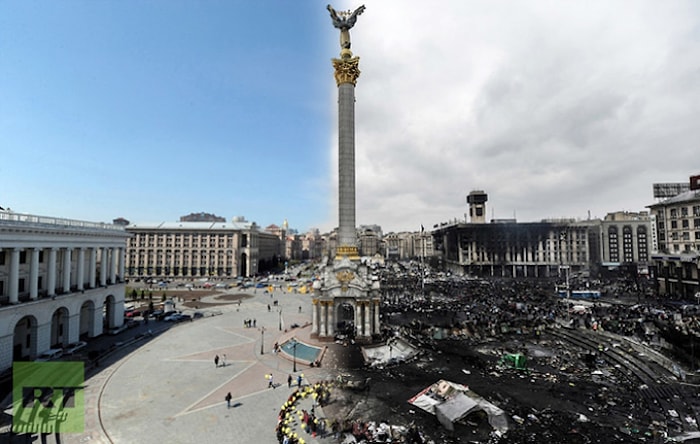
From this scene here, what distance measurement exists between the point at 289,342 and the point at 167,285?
237 ft

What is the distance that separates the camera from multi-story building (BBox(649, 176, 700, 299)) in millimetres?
64875

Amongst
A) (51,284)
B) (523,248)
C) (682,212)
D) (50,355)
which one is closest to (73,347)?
(50,355)

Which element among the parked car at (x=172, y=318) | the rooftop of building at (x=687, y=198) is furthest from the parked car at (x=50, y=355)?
the rooftop of building at (x=687, y=198)

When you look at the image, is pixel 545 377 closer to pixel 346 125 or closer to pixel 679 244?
pixel 346 125

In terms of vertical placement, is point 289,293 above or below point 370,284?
below

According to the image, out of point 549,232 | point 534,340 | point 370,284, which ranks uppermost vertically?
point 549,232

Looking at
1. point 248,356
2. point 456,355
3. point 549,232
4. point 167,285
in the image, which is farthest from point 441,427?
point 549,232

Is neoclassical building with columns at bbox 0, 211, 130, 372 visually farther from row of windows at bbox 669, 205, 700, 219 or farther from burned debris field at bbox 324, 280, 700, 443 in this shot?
row of windows at bbox 669, 205, 700, 219

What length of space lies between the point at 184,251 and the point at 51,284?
8173 cm

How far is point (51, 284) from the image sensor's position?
36406mm

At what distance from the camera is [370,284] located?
143 feet

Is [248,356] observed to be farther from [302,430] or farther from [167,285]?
[167,285]

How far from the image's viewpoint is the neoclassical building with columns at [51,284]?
3188 centimetres

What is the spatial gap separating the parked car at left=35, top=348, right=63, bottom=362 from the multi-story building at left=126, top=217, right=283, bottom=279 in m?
79.3
